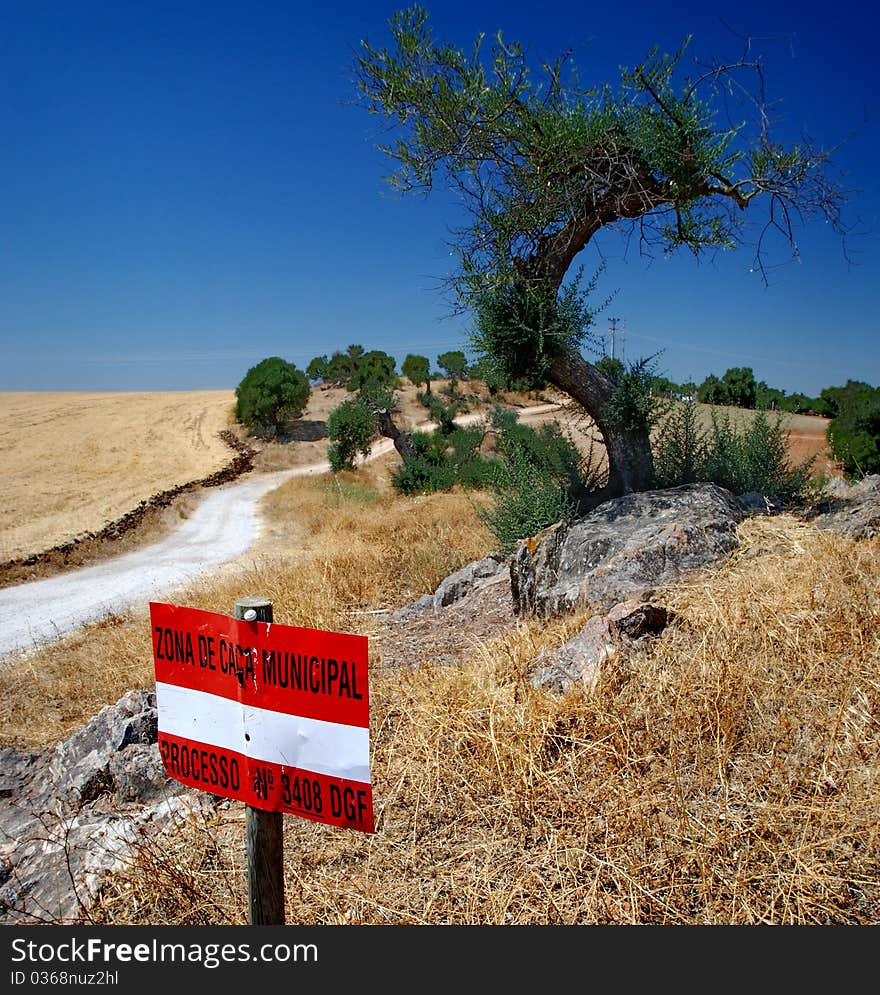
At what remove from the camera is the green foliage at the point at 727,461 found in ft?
26.8

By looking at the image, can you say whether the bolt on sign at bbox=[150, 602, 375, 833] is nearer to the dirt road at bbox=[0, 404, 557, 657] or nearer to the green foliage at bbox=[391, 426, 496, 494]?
the dirt road at bbox=[0, 404, 557, 657]

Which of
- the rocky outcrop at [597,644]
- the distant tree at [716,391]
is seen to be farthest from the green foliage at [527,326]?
the distant tree at [716,391]

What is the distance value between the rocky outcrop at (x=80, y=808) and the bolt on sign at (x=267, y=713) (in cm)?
120

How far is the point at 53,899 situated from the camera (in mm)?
3295

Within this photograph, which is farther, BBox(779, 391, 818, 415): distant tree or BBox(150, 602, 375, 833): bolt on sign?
BBox(779, 391, 818, 415): distant tree

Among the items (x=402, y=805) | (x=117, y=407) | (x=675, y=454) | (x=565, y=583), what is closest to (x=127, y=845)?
(x=402, y=805)

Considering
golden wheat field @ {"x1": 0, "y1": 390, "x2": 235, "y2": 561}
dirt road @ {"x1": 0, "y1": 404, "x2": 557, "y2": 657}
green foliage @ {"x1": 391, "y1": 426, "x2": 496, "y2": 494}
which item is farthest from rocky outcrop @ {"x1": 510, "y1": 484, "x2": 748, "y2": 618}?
golden wheat field @ {"x1": 0, "y1": 390, "x2": 235, "y2": 561}

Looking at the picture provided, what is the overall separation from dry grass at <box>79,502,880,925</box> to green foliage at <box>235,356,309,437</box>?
3409 centimetres

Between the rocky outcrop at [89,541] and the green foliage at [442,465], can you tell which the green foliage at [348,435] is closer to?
the green foliage at [442,465]

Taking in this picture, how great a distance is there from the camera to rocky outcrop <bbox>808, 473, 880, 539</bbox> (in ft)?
18.6

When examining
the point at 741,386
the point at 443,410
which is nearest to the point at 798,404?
the point at 741,386

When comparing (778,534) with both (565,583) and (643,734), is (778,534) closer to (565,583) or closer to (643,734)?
(565,583)

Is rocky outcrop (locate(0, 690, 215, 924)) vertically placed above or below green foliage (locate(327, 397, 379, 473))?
below

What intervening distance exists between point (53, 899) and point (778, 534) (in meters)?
5.74
